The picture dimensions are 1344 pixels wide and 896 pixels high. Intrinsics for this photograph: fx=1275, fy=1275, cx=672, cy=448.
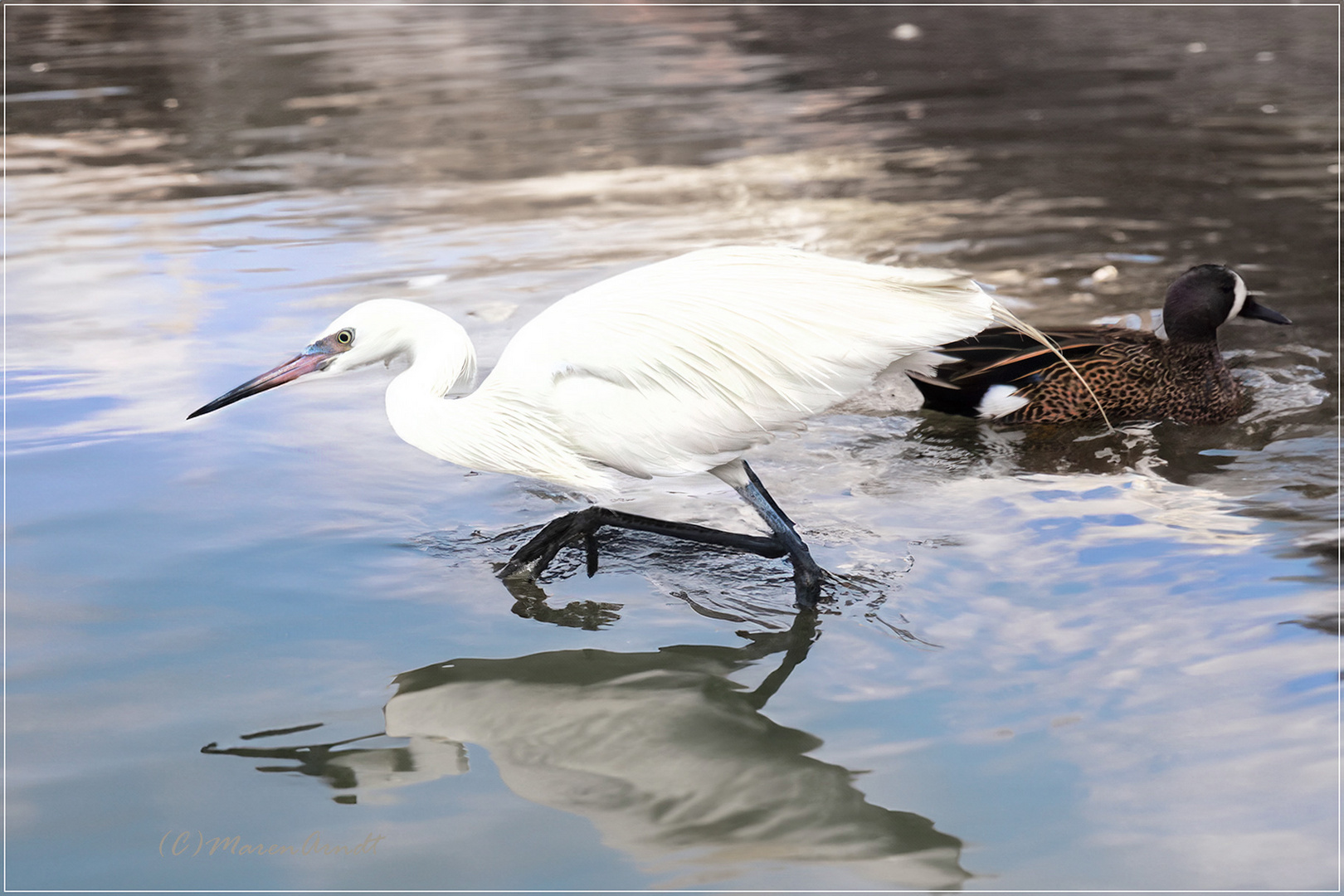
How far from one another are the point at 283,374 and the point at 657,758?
5.65 feet

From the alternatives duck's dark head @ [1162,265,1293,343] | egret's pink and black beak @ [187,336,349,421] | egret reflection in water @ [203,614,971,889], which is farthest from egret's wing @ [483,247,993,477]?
duck's dark head @ [1162,265,1293,343]

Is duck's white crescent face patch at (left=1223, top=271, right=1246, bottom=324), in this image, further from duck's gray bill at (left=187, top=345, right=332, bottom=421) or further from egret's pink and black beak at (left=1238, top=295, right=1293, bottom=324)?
duck's gray bill at (left=187, top=345, right=332, bottom=421)

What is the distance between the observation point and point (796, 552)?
4.07 metres

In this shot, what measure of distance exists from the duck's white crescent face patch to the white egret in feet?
7.48

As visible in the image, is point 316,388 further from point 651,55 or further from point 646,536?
point 651,55

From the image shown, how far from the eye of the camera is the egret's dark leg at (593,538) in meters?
4.15

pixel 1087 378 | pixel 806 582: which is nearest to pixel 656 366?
pixel 806 582

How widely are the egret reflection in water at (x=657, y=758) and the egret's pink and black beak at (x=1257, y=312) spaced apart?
3.22 metres

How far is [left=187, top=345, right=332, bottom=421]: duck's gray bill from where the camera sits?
3.97 meters

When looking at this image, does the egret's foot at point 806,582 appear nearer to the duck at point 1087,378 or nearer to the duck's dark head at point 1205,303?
the duck at point 1087,378

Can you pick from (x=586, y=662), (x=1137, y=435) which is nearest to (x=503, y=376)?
(x=586, y=662)

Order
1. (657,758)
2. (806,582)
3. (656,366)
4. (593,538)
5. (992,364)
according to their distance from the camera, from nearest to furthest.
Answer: (657,758)
(656,366)
(806,582)
(593,538)
(992,364)

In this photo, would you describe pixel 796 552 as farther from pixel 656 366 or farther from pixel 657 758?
pixel 657 758

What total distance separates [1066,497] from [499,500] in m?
2.16
